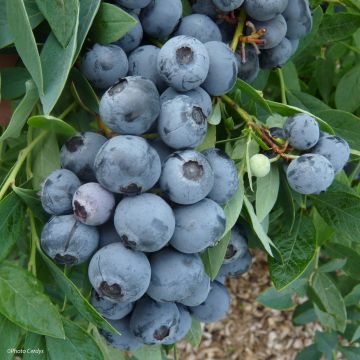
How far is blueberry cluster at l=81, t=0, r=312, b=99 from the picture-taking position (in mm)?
691

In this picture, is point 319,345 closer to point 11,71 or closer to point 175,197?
point 175,197

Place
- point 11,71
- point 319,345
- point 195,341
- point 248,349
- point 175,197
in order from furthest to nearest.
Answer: point 248,349
point 319,345
point 195,341
point 11,71
point 175,197

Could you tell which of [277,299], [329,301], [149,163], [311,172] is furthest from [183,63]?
[277,299]

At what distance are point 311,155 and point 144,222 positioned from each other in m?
0.29

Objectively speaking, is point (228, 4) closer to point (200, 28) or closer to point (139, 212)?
point (200, 28)

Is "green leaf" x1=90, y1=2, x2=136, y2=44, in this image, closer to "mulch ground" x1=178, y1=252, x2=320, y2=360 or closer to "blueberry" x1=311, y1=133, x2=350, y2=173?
"blueberry" x1=311, y1=133, x2=350, y2=173

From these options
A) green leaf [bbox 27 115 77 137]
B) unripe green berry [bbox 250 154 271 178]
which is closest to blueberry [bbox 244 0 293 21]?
unripe green berry [bbox 250 154 271 178]

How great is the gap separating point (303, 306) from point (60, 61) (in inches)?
46.1

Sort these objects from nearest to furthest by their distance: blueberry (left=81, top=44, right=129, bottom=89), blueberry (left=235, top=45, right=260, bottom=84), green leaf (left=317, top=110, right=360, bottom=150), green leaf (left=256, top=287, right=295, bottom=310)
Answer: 1. blueberry (left=81, top=44, right=129, bottom=89)
2. blueberry (left=235, top=45, right=260, bottom=84)
3. green leaf (left=317, top=110, right=360, bottom=150)
4. green leaf (left=256, top=287, right=295, bottom=310)

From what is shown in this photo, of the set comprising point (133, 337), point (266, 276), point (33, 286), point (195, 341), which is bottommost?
point (266, 276)

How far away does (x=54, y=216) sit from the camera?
0.72m

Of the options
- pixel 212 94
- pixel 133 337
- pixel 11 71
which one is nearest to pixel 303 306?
pixel 133 337

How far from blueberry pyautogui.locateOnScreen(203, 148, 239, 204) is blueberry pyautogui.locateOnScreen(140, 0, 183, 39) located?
200mm

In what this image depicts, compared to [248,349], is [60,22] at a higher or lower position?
higher
